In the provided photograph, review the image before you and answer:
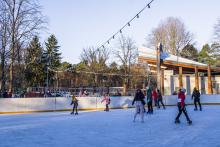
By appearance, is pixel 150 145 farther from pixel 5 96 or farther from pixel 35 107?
pixel 5 96

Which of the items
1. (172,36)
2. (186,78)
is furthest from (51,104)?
(172,36)

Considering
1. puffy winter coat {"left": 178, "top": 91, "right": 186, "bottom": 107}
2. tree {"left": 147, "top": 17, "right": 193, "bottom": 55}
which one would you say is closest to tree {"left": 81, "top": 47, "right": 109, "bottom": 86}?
tree {"left": 147, "top": 17, "right": 193, "bottom": 55}

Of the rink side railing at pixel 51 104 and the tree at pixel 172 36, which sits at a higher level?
the tree at pixel 172 36

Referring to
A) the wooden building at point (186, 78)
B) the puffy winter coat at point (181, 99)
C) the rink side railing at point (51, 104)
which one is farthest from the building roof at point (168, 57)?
the puffy winter coat at point (181, 99)

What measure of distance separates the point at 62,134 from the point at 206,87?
2713cm

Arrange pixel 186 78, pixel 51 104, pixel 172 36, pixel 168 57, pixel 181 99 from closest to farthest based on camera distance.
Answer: pixel 181 99
pixel 51 104
pixel 186 78
pixel 168 57
pixel 172 36

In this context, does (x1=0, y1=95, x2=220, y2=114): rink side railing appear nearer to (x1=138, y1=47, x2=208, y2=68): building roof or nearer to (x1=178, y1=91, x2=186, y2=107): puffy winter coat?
(x1=138, y1=47, x2=208, y2=68): building roof

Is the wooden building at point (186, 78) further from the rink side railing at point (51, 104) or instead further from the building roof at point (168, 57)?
the rink side railing at point (51, 104)

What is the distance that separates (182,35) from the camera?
165 feet

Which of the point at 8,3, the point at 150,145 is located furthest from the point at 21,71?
the point at 150,145

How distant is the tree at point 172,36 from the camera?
49.8 meters

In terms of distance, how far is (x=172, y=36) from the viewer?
50031 millimetres

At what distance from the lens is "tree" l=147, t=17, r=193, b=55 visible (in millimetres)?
49750

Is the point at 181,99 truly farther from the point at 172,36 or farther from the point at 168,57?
the point at 172,36
